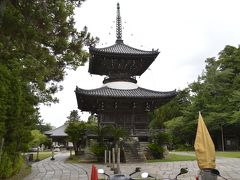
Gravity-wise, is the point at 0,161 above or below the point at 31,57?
below

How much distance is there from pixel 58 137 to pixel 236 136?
33.0 meters

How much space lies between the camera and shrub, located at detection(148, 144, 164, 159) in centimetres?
2847

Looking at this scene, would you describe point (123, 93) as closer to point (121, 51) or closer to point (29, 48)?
point (121, 51)

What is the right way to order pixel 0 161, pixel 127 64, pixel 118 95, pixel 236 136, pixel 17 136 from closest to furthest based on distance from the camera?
pixel 0 161 → pixel 17 136 → pixel 118 95 → pixel 127 64 → pixel 236 136

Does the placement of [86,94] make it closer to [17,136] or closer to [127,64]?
[127,64]

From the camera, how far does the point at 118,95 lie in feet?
95.4

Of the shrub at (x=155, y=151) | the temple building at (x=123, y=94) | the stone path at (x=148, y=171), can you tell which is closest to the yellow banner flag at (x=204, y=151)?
the stone path at (x=148, y=171)

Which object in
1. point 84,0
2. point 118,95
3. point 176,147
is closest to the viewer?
point 84,0

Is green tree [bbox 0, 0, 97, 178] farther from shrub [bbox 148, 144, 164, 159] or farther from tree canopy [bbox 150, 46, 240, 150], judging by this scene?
tree canopy [bbox 150, 46, 240, 150]

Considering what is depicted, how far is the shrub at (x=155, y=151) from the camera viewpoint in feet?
93.4

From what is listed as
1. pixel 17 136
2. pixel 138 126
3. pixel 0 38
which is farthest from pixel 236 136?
pixel 0 38

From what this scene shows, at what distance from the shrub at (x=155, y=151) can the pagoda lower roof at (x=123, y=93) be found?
429 cm

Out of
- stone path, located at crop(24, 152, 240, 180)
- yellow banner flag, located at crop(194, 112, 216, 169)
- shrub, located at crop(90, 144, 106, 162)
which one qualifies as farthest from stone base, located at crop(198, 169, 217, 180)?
shrub, located at crop(90, 144, 106, 162)

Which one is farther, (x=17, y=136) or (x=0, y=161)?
(x=17, y=136)
